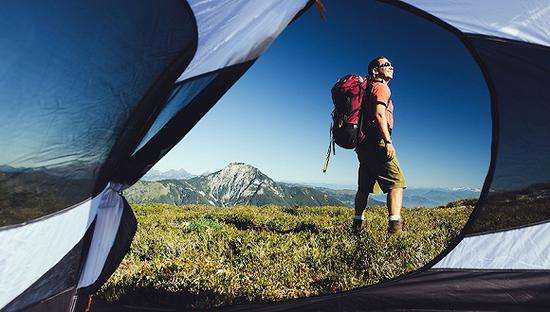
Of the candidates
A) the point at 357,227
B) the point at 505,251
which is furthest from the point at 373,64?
the point at 505,251

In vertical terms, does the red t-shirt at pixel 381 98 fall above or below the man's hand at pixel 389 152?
above

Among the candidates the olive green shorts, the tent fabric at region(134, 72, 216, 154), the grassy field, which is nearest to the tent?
the tent fabric at region(134, 72, 216, 154)

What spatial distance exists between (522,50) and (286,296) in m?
2.37

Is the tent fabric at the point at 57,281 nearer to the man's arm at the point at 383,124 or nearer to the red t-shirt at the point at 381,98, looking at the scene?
the man's arm at the point at 383,124

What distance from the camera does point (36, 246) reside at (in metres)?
2.60

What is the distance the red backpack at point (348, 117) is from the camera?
5.84m

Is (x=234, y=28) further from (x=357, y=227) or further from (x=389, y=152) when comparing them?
(x=357, y=227)

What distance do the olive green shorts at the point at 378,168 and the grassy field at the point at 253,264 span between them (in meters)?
0.63

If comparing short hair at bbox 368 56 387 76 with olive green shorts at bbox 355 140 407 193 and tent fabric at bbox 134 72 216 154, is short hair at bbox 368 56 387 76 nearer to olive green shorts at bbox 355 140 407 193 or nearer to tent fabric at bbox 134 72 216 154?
olive green shorts at bbox 355 140 407 193

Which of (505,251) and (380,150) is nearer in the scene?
(505,251)

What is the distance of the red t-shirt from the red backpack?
0.15 meters

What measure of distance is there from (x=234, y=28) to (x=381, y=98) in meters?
Result: 3.29

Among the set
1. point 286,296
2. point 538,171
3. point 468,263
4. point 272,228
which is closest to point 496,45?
point 538,171

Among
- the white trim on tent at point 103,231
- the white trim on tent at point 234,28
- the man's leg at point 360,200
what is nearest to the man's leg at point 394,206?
the man's leg at point 360,200
